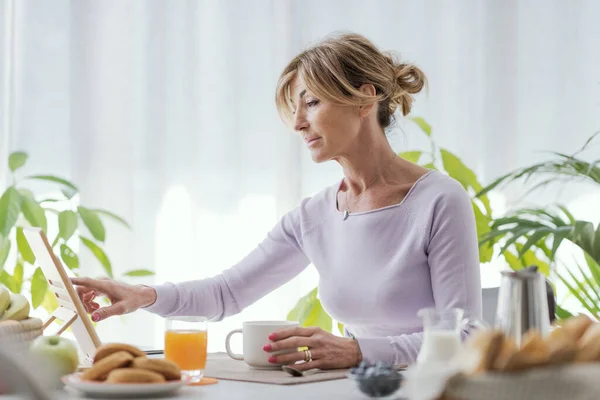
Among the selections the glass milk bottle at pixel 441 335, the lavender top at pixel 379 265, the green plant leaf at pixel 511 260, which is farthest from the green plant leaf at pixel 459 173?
the glass milk bottle at pixel 441 335

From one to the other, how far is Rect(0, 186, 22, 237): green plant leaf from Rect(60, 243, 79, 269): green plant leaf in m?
0.22

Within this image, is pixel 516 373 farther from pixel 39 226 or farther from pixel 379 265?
pixel 39 226

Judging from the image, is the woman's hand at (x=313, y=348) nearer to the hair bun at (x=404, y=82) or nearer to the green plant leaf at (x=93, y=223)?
the hair bun at (x=404, y=82)

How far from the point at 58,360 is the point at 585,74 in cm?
297

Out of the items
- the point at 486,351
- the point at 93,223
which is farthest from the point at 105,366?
the point at 93,223

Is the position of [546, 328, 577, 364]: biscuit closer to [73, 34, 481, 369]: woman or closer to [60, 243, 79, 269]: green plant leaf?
[73, 34, 481, 369]: woman

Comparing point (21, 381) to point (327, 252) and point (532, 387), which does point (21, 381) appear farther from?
point (327, 252)

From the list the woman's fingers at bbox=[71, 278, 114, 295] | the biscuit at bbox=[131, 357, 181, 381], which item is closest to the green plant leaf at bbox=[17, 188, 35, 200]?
the woman's fingers at bbox=[71, 278, 114, 295]

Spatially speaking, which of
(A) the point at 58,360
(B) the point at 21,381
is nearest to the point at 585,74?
(A) the point at 58,360

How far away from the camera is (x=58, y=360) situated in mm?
1289

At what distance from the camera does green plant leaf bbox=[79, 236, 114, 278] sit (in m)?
2.85

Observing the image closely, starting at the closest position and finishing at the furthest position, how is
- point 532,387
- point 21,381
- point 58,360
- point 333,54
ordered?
point 21,381 < point 532,387 < point 58,360 < point 333,54

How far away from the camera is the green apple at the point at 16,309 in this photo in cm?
139

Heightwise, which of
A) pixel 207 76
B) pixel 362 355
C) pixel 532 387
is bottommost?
pixel 362 355
